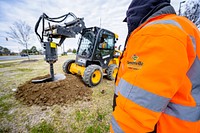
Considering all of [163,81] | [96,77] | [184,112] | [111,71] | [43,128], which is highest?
[163,81]

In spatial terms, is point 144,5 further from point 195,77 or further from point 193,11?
point 193,11

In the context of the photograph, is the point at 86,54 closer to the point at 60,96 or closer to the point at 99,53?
the point at 99,53

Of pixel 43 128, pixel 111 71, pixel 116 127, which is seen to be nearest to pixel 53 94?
pixel 43 128

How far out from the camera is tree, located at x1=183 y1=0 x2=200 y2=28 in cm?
466

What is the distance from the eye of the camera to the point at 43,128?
2.29 m

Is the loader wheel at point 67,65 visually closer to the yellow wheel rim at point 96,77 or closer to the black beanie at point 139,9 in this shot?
the yellow wheel rim at point 96,77

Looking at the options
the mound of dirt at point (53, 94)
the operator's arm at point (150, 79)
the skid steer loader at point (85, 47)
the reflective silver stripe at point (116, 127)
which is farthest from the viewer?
the skid steer loader at point (85, 47)

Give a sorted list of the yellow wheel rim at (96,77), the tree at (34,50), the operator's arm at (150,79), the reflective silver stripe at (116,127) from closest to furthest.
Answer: the operator's arm at (150,79) < the reflective silver stripe at (116,127) < the yellow wheel rim at (96,77) < the tree at (34,50)

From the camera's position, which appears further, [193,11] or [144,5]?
[193,11]

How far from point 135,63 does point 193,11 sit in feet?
20.6

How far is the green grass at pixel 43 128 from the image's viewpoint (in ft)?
7.31

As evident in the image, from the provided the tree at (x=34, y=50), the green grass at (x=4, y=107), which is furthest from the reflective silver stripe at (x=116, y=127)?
the tree at (x=34, y=50)

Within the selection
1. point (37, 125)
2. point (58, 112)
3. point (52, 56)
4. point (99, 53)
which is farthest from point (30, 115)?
point (99, 53)

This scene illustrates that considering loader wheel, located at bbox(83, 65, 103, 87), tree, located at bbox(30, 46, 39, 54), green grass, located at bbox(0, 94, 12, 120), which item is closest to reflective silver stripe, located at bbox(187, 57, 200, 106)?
loader wheel, located at bbox(83, 65, 103, 87)
